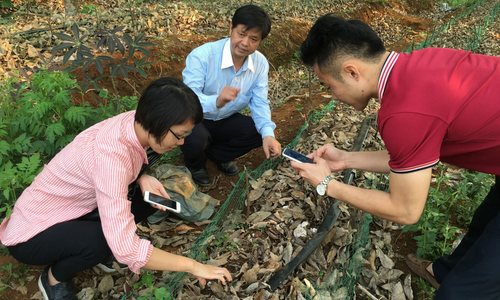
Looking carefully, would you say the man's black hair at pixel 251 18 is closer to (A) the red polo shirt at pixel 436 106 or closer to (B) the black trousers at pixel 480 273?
(A) the red polo shirt at pixel 436 106

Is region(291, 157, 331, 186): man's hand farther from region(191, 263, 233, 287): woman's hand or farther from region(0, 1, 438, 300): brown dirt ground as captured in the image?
region(0, 1, 438, 300): brown dirt ground

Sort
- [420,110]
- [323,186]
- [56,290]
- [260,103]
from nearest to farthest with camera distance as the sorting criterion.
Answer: [420,110], [323,186], [56,290], [260,103]

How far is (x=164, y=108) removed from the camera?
2.14 meters

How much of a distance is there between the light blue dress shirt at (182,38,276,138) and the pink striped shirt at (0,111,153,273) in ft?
4.01

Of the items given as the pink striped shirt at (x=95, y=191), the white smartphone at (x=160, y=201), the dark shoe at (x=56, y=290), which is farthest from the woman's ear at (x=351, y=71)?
the dark shoe at (x=56, y=290)

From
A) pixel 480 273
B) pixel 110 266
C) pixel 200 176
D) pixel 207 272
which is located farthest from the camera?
pixel 200 176

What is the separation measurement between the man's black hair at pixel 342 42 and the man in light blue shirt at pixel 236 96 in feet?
4.31

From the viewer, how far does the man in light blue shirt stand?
3.37 meters

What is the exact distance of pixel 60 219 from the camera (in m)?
2.36

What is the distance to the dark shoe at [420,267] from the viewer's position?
2734mm

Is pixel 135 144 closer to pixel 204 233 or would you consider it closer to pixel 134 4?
pixel 204 233

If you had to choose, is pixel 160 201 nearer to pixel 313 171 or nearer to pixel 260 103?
pixel 313 171

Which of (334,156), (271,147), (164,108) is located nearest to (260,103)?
(271,147)

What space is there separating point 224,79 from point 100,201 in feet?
6.28
